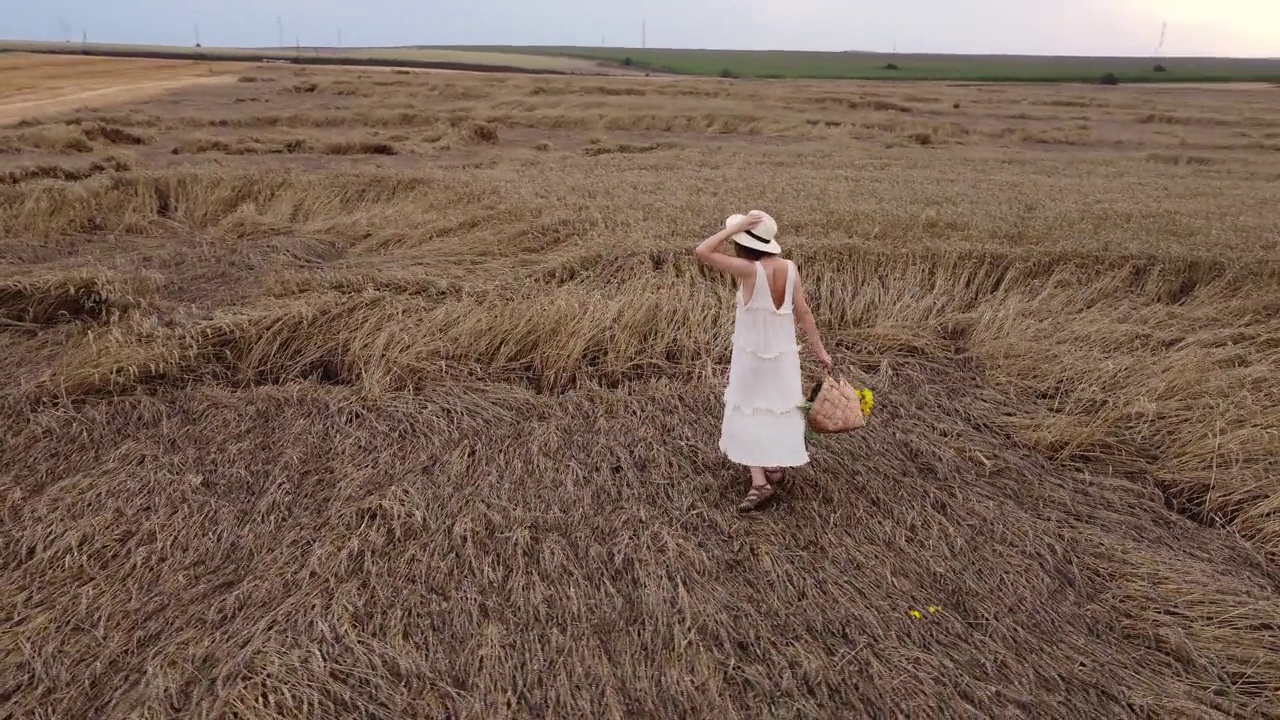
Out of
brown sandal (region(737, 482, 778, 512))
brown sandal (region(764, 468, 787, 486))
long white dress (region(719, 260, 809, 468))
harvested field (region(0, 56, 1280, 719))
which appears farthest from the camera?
brown sandal (region(764, 468, 787, 486))

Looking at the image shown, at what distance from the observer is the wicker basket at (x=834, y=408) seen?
4.04m

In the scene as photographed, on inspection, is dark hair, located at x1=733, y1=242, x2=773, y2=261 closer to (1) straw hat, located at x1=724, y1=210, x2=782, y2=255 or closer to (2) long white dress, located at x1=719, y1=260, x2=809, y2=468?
(1) straw hat, located at x1=724, y1=210, x2=782, y2=255

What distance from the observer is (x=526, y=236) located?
27.1ft

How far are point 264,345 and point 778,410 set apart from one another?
3742mm

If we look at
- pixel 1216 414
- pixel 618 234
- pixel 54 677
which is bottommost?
pixel 54 677

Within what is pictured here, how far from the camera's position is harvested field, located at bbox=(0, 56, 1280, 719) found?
3.18m

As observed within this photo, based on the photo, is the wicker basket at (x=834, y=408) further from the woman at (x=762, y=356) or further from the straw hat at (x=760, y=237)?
the straw hat at (x=760, y=237)

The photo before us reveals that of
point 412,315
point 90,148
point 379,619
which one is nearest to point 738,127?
point 90,148

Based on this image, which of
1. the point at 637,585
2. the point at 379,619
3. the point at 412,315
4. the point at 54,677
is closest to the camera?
the point at 54,677

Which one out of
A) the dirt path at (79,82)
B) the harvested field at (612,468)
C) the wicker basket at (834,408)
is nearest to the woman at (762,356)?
the wicker basket at (834,408)

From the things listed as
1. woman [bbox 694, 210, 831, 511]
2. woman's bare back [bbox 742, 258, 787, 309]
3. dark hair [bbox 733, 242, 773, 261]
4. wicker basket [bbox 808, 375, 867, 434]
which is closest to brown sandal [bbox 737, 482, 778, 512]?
woman [bbox 694, 210, 831, 511]

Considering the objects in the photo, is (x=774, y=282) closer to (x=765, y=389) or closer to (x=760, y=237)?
(x=760, y=237)

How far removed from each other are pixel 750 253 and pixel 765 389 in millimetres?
698

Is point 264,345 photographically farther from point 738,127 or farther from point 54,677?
point 738,127
